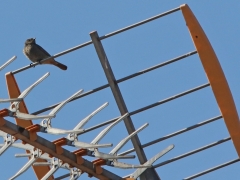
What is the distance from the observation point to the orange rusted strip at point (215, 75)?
6.61 meters

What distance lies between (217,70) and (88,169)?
1.55 metres

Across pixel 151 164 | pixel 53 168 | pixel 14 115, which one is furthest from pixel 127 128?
pixel 14 115

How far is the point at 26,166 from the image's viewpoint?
240 inches

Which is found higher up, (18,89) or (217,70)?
(18,89)

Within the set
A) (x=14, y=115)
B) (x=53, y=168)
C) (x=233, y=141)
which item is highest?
(x=14, y=115)

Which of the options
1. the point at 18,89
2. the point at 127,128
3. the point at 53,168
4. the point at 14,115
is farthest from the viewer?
the point at 18,89

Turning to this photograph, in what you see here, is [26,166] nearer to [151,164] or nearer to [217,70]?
[151,164]

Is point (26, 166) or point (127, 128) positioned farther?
point (127, 128)

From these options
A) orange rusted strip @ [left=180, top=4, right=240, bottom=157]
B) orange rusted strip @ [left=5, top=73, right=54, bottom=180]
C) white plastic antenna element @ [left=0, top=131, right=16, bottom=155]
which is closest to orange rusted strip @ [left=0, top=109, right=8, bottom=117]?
white plastic antenna element @ [left=0, top=131, right=16, bottom=155]

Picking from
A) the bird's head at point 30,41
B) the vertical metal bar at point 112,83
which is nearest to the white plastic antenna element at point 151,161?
the vertical metal bar at point 112,83

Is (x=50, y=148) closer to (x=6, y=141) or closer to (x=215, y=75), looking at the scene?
(x=6, y=141)

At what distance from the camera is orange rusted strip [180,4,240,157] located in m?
6.61

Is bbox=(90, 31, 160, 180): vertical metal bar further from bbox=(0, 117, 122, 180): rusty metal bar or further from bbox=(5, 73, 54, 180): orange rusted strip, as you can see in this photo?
bbox=(5, 73, 54, 180): orange rusted strip

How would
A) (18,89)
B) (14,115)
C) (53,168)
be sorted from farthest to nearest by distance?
1. (18,89)
2. (53,168)
3. (14,115)
